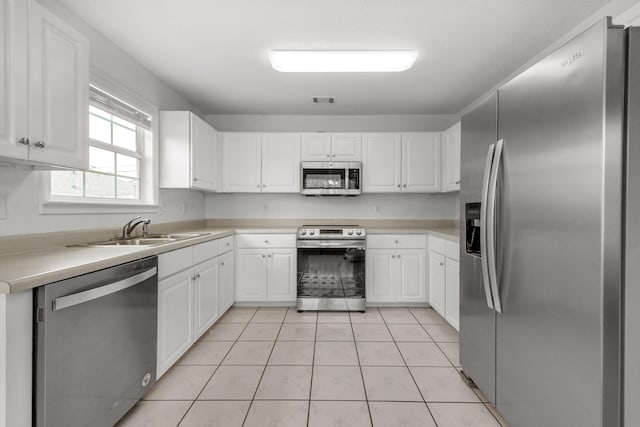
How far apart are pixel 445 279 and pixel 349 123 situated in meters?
2.31

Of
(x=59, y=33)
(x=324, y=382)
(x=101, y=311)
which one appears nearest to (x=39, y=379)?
(x=101, y=311)

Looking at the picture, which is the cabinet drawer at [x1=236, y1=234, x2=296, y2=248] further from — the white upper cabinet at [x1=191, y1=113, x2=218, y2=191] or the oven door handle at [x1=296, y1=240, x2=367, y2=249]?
the white upper cabinet at [x1=191, y1=113, x2=218, y2=191]

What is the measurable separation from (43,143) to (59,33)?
571 millimetres

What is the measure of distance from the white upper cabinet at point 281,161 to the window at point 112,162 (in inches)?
51.2

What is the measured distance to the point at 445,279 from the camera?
2906 millimetres

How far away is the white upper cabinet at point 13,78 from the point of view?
4.04 ft

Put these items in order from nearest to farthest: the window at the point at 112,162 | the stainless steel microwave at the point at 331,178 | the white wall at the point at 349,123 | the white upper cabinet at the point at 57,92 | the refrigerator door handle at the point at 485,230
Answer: the white upper cabinet at the point at 57,92 → the refrigerator door handle at the point at 485,230 → the window at the point at 112,162 → the stainless steel microwave at the point at 331,178 → the white wall at the point at 349,123

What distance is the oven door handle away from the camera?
10.8ft

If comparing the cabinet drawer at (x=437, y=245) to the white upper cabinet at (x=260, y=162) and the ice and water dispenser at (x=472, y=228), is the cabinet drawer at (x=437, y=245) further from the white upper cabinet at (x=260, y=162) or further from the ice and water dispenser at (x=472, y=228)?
the white upper cabinet at (x=260, y=162)

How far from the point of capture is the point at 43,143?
1.39 metres

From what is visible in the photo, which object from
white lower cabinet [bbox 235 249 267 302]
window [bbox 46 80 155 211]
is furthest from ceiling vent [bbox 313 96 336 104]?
white lower cabinet [bbox 235 249 267 302]

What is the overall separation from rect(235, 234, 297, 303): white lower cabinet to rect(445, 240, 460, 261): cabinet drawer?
5.29ft

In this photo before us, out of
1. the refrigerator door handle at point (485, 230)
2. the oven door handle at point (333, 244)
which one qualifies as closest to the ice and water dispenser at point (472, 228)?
the refrigerator door handle at point (485, 230)

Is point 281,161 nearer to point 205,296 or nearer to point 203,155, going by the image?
point 203,155
